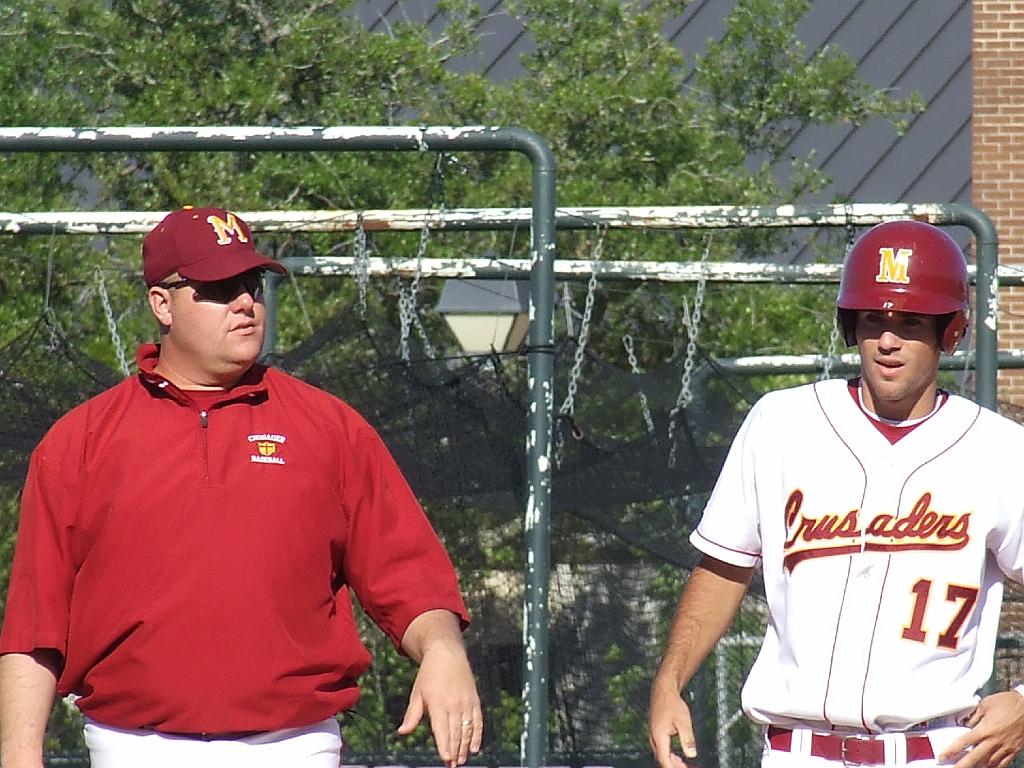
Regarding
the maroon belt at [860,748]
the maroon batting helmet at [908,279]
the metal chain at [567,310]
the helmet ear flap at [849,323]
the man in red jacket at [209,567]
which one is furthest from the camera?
the metal chain at [567,310]

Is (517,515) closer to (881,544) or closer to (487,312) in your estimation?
(487,312)

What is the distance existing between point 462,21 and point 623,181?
2243mm

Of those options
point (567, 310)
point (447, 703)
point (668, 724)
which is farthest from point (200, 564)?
point (567, 310)

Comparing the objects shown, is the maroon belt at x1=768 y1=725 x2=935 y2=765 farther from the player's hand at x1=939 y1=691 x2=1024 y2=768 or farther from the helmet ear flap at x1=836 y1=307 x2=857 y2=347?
the helmet ear flap at x1=836 y1=307 x2=857 y2=347

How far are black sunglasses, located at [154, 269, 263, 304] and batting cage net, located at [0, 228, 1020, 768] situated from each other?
2.65 metres

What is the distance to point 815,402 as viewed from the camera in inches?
147

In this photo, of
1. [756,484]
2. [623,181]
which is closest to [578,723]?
[756,484]

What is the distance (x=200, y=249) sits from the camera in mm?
3543

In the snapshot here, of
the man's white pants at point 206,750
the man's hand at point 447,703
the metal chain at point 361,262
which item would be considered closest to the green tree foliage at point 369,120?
the metal chain at point 361,262

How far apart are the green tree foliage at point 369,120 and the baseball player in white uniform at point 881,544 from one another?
22.4 feet

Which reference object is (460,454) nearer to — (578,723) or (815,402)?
(578,723)

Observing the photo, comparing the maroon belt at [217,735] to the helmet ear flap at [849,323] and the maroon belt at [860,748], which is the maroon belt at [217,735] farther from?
the helmet ear flap at [849,323]

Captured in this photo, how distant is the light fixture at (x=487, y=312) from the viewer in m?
7.91

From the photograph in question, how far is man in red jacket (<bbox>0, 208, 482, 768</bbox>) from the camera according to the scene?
3379 mm
